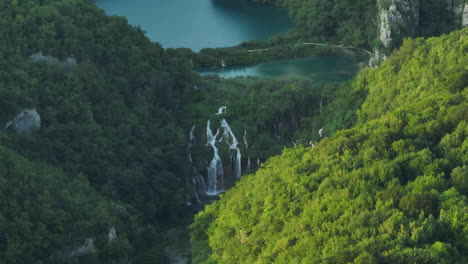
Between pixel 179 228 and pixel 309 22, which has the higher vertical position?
pixel 309 22

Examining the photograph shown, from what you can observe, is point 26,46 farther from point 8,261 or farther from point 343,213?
point 343,213

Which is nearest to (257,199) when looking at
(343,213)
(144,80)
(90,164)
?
(343,213)

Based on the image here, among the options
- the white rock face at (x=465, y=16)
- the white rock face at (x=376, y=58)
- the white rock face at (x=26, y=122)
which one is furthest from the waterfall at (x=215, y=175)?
the white rock face at (x=465, y=16)

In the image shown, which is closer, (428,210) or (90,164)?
(428,210)

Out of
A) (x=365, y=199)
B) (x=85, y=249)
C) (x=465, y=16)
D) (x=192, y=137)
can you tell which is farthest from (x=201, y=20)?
(x=365, y=199)

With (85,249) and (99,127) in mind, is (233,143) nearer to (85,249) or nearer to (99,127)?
(99,127)

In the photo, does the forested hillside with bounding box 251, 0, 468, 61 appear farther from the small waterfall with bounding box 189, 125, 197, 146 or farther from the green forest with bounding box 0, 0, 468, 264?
the small waterfall with bounding box 189, 125, 197, 146
